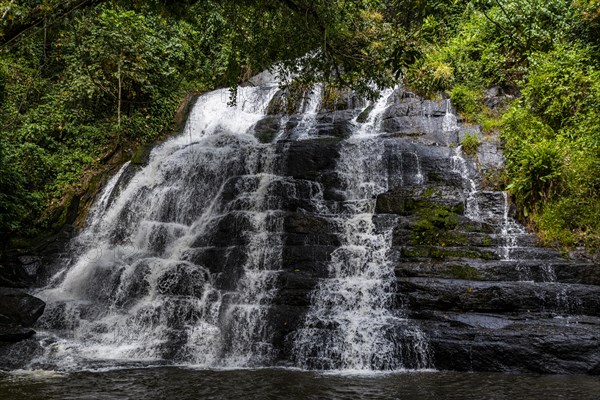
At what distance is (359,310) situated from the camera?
26.2ft

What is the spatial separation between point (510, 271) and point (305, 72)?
4895 millimetres

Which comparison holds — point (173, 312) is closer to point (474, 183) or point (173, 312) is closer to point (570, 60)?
point (474, 183)

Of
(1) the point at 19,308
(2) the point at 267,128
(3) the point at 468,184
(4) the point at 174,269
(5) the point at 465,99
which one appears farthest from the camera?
(2) the point at 267,128

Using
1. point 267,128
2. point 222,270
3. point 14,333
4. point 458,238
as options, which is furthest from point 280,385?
point 267,128

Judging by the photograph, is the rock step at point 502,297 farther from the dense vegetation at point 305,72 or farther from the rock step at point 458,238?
the dense vegetation at point 305,72

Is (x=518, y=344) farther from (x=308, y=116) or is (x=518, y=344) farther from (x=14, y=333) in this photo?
(x=308, y=116)

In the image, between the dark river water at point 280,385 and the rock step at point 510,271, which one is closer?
the dark river water at point 280,385

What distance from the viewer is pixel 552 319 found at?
697 centimetres

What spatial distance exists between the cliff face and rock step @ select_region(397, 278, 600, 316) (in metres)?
0.02

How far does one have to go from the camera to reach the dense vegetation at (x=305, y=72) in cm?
634

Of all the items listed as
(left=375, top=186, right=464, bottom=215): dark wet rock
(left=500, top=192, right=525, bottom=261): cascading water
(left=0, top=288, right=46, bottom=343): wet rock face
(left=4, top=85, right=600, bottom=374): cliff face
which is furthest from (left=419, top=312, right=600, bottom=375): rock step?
(left=0, top=288, right=46, bottom=343): wet rock face

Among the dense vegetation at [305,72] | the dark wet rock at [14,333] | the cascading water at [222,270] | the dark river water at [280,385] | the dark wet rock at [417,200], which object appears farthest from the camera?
the dark wet rock at [417,200]

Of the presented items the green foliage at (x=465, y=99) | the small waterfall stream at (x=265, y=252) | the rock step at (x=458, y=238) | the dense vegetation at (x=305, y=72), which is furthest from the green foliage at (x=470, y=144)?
the rock step at (x=458, y=238)

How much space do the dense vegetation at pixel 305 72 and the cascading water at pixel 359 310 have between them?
3.10m
